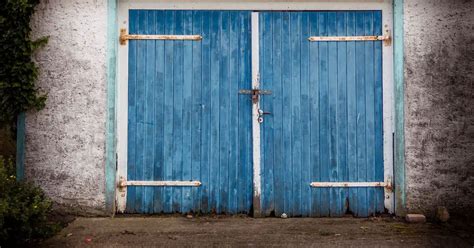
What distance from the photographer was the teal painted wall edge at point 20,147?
5.56 m

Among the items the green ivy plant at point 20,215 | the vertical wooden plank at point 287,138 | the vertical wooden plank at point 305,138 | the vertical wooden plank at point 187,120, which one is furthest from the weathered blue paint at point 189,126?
the green ivy plant at point 20,215

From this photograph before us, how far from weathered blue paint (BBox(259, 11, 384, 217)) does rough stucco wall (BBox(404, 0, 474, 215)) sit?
1.12ft

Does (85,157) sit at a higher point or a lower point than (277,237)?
higher

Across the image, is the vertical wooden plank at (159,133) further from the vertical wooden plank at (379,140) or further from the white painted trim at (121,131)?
the vertical wooden plank at (379,140)

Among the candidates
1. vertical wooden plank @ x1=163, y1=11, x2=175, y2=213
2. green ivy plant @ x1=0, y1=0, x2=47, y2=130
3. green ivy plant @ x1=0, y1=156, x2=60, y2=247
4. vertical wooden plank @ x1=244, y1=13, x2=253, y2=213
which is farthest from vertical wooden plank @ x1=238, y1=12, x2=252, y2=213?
green ivy plant @ x1=0, y1=0, x2=47, y2=130

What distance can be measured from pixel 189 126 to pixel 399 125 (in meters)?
2.16

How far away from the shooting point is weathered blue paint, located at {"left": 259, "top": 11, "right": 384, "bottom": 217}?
5672 mm

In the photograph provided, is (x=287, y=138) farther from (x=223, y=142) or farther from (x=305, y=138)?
(x=223, y=142)

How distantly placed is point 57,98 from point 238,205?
2164 millimetres

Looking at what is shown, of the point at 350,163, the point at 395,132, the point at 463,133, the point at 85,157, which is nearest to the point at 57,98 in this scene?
the point at 85,157

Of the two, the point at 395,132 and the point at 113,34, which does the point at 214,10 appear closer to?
the point at 113,34

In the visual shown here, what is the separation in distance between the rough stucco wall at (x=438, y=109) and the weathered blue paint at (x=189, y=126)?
→ 1.69 metres

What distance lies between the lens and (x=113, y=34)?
5613 millimetres

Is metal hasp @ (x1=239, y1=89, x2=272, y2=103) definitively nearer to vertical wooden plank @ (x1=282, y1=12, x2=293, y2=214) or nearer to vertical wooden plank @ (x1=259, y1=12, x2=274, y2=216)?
vertical wooden plank @ (x1=259, y1=12, x2=274, y2=216)
